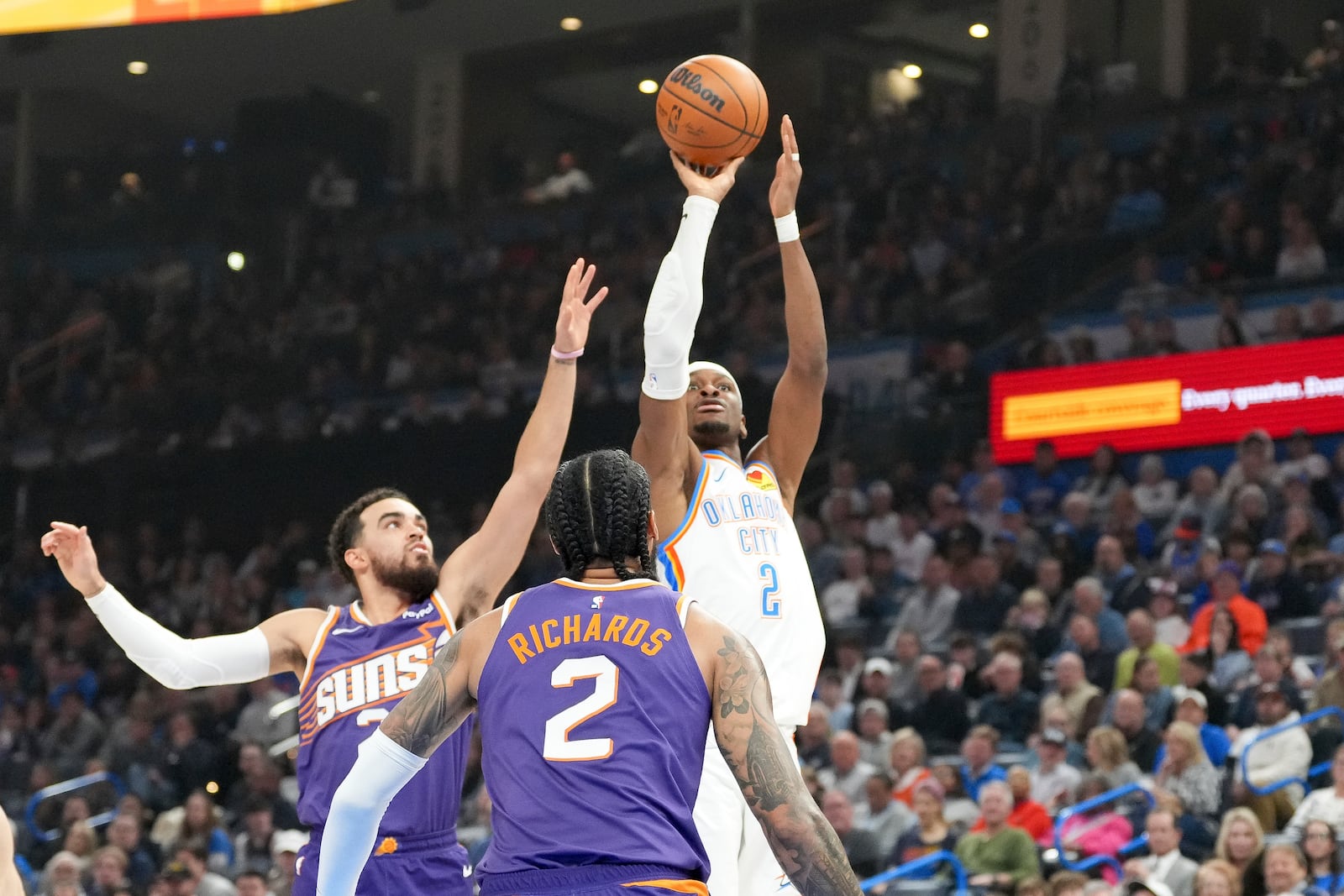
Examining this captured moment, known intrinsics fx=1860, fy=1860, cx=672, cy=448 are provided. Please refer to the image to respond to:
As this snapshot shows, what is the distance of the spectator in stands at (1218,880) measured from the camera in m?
9.24

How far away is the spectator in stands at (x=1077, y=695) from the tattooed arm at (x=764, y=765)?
851cm

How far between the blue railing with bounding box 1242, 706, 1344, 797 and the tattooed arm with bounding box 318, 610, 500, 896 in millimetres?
7513

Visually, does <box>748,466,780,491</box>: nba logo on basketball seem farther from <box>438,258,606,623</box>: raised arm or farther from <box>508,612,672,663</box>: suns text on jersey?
<box>508,612,672,663</box>: suns text on jersey

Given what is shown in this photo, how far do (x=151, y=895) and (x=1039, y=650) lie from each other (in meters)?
6.62

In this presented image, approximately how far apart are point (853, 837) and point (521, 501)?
252 inches

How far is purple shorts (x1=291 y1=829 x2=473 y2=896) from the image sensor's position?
18.1 feet

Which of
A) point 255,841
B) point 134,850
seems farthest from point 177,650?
point 134,850

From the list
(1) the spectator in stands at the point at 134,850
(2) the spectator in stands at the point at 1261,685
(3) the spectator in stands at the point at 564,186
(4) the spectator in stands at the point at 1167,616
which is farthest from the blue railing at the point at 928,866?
(3) the spectator in stands at the point at 564,186

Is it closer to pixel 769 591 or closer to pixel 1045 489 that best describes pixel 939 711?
pixel 1045 489

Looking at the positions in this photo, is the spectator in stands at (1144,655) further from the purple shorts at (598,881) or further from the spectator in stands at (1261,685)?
the purple shorts at (598,881)

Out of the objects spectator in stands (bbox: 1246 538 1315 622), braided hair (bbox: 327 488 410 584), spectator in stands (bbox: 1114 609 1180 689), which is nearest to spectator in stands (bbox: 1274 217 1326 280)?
spectator in stands (bbox: 1246 538 1315 622)

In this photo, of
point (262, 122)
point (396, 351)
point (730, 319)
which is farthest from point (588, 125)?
point (730, 319)

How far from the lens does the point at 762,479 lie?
613 centimetres

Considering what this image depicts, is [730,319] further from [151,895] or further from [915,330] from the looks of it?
[151,895]
